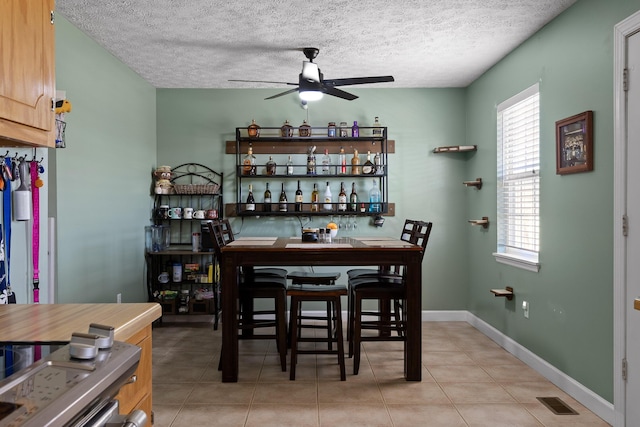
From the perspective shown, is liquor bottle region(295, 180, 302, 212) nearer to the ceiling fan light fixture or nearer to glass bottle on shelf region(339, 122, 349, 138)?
glass bottle on shelf region(339, 122, 349, 138)

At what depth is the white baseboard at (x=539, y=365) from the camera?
265 centimetres

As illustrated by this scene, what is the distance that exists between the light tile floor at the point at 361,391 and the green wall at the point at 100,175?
89 centimetres

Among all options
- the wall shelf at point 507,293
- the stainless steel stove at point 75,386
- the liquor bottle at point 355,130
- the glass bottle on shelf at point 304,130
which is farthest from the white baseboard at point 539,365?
the stainless steel stove at point 75,386

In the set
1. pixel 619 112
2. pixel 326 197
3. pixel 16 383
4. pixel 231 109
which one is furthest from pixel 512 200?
pixel 16 383

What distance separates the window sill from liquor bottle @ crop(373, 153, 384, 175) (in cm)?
146

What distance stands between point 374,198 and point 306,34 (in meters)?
2.07

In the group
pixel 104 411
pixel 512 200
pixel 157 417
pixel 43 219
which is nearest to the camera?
pixel 104 411

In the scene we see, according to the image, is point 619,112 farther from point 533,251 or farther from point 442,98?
point 442,98

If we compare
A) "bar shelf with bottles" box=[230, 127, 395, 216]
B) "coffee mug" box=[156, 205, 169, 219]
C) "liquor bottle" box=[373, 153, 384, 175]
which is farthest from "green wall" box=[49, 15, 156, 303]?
"liquor bottle" box=[373, 153, 384, 175]

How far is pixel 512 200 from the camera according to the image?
3.94m

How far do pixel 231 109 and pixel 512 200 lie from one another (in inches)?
122

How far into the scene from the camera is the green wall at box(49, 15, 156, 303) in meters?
3.24

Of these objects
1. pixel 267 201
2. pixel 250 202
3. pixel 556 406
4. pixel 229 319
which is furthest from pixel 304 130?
pixel 556 406

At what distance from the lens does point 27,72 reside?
4.74ft
